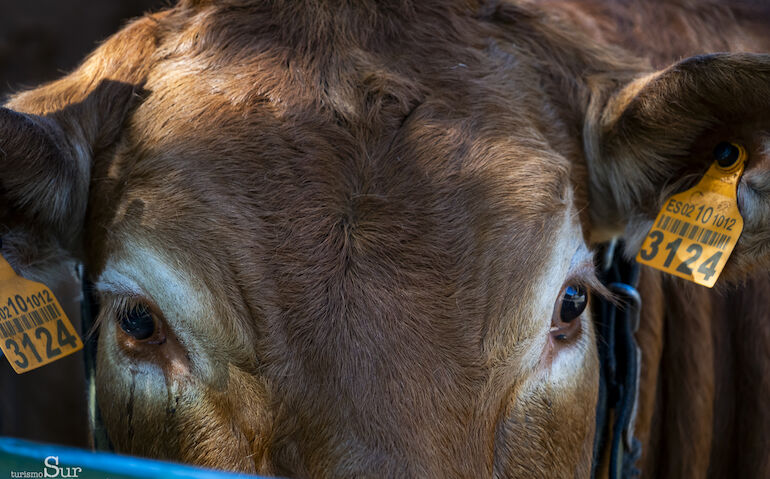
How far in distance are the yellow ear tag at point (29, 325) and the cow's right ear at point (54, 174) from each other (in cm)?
10

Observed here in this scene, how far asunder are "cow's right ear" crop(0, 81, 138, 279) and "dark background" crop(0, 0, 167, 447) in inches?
52.5

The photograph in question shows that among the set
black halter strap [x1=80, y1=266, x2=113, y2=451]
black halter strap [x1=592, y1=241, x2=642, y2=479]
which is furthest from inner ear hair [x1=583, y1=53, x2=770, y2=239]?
black halter strap [x1=80, y1=266, x2=113, y2=451]

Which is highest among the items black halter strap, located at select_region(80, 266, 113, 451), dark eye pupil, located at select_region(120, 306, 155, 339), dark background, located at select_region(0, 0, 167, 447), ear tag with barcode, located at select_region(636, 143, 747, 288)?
ear tag with barcode, located at select_region(636, 143, 747, 288)

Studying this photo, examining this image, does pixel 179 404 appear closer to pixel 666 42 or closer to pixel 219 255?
pixel 219 255

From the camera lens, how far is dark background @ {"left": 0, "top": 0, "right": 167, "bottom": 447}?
4793 mm

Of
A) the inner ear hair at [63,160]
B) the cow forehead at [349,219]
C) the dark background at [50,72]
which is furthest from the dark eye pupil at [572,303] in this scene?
the dark background at [50,72]

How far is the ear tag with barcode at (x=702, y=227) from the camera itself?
7.04 feet

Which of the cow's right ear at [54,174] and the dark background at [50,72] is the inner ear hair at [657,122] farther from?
the dark background at [50,72]

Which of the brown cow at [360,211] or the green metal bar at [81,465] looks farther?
the brown cow at [360,211]

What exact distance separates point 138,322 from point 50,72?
16.1ft

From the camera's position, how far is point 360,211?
1.89m

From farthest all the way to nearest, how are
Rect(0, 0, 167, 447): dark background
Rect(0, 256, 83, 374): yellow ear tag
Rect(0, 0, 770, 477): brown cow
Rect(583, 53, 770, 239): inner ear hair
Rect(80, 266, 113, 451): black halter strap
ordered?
Rect(0, 0, 167, 447): dark background < Rect(80, 266, 113, 451): black halter strap < Rect(0, 256, 83, 374): yellow ear tag < Rect(583, 53, 770, 239): inner ear hair < Rect(0, 0, 770, 477): brown cow

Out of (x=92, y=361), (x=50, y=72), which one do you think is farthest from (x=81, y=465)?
(x=50, y=72)

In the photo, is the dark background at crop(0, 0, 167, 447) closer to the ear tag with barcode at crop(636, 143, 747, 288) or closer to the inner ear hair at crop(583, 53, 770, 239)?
the inner ear hair at crop(583, 53, 770, 239)
